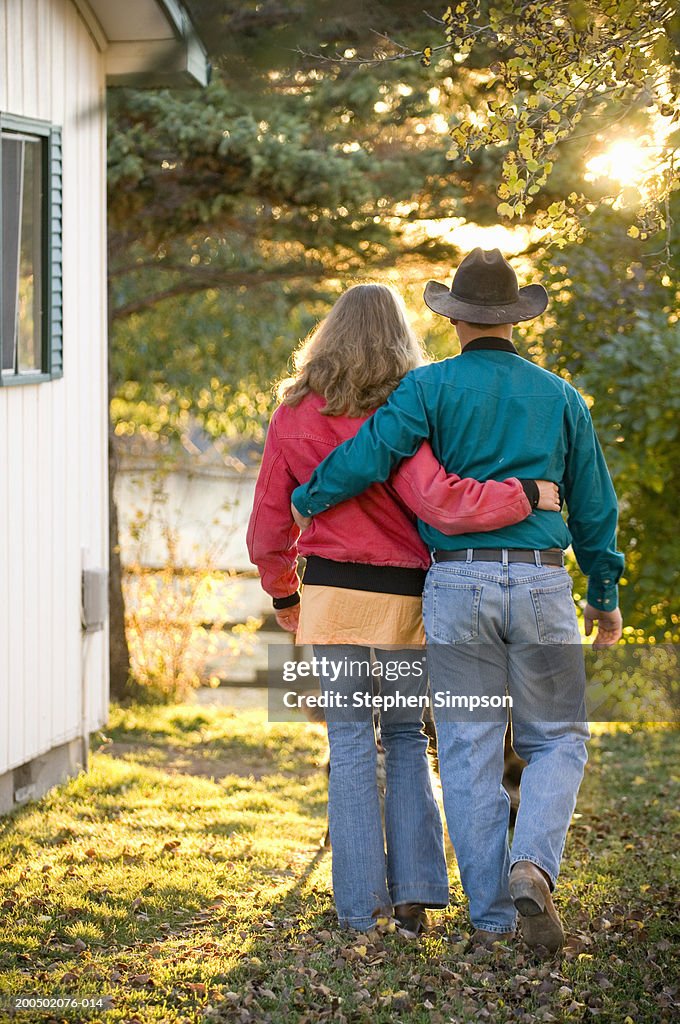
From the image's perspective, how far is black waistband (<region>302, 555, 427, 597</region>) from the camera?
364 centimetres

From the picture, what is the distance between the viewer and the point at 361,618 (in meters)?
3.62

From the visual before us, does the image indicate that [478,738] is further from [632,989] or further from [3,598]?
[3,598]

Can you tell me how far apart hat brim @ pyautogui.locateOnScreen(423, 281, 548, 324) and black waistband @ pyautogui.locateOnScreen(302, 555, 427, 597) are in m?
0.76

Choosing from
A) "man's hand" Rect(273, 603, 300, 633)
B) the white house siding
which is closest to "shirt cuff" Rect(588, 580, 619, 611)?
"man's hand" Rect(273, 603, 300, 633)

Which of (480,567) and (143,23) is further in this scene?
(143,23)

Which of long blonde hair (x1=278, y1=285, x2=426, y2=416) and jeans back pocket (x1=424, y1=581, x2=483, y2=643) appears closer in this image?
jeans back pocket (x1=424, y1=581, x2=483, y2=643)

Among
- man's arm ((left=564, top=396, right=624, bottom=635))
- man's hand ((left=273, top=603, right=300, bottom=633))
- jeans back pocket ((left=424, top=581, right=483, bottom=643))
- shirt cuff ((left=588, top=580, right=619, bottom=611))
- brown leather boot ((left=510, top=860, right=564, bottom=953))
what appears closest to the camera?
brown leather boot ((left=510, top=860, right=564, bottom=953))

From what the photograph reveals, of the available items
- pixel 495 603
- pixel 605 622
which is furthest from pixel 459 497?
pixel 605 622

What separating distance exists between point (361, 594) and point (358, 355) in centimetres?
71

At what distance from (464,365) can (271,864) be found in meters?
2.34

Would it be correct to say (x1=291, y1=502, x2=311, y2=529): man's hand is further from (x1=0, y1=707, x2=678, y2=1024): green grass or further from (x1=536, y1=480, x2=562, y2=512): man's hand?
(x1=0, y1=707, x2=678, y2=1024): green grass

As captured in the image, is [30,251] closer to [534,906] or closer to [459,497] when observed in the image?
[459,497]

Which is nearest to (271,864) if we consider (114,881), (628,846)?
(114,881)

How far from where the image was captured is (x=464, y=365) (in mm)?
3547
